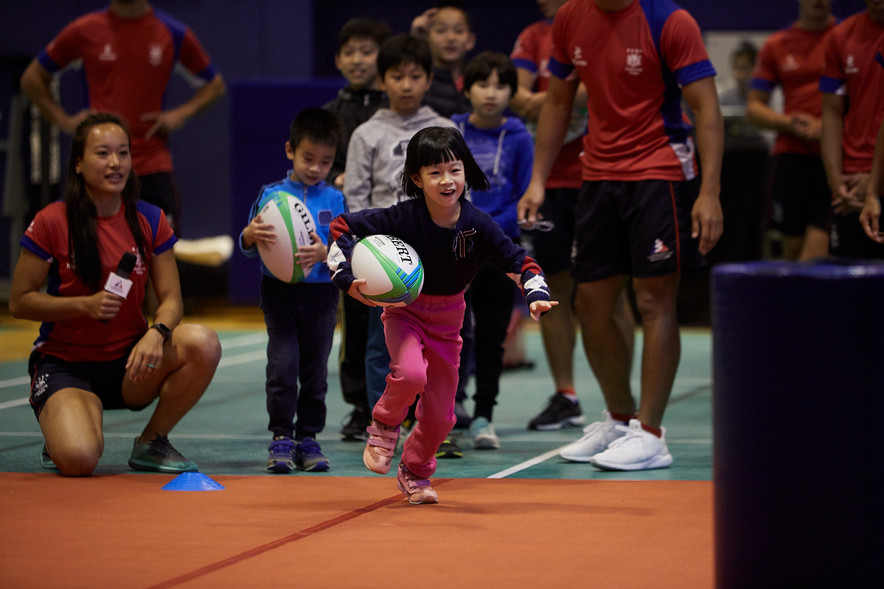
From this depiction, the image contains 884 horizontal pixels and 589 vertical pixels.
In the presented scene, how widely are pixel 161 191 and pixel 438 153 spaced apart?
11.5ft

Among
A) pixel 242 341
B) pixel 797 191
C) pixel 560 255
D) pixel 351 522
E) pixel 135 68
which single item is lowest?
pixel 242 341

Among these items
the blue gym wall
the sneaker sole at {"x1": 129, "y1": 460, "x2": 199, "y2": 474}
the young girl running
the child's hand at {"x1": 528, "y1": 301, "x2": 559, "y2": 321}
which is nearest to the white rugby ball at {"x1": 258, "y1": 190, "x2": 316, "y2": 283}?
the young girl running

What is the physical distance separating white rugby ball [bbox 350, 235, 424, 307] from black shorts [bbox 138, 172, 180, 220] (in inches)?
134

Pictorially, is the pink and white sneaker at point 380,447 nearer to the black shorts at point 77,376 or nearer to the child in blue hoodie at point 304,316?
the child in blue hoodie at point 304,316

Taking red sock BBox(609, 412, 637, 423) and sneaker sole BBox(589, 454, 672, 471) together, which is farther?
red sock BBox(609, 412, 637, 423)

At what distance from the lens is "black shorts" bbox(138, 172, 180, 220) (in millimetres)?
7203

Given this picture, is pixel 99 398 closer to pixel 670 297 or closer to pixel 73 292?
pixel 73 292

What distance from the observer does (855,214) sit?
576 cm

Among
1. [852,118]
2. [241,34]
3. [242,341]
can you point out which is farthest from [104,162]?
[241,34]

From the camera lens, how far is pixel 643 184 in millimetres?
4961

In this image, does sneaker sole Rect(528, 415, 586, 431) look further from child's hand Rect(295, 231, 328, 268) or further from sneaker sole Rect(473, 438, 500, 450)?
child's hand Rect(295, 231, 328, 268)

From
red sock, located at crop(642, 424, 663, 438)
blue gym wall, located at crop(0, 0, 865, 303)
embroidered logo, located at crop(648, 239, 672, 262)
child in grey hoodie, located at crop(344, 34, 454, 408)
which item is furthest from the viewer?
blue gym wall, located at crop(0, 0, 865, 303)

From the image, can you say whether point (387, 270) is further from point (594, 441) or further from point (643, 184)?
point (594, 441)

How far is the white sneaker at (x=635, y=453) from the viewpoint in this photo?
488cm
